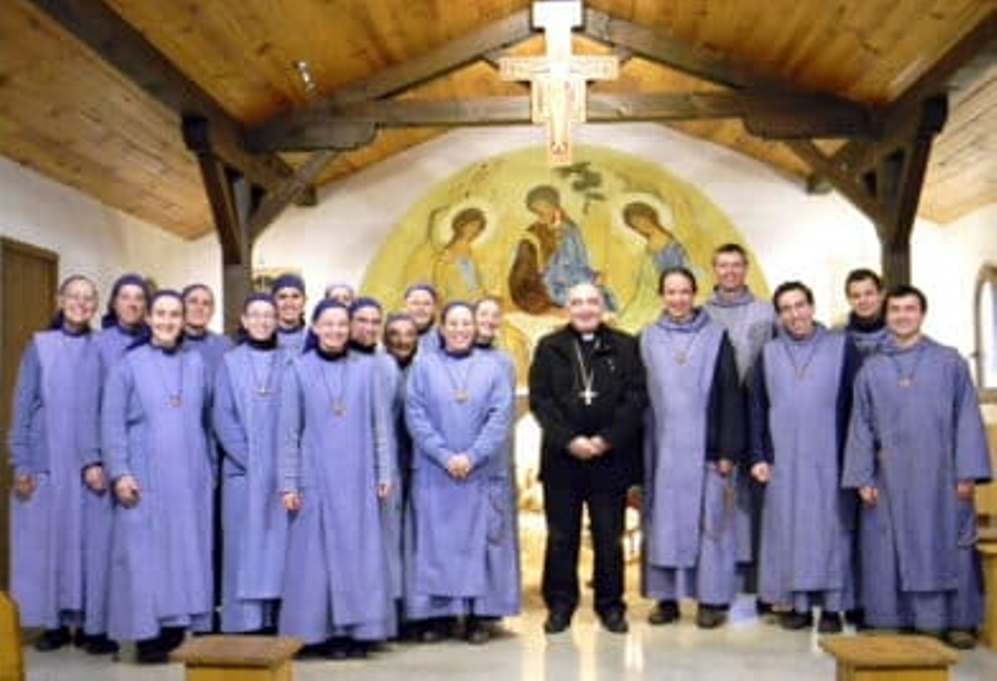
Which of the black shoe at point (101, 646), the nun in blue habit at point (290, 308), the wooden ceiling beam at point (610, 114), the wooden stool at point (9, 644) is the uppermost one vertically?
the wooden ceiling beam at point (610, 114)

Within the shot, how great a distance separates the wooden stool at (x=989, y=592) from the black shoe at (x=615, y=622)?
1.68m

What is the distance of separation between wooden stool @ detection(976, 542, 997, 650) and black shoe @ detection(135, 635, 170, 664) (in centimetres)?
379

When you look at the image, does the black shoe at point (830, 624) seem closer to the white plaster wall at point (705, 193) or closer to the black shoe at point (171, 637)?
the black shoe at point (171, 637)

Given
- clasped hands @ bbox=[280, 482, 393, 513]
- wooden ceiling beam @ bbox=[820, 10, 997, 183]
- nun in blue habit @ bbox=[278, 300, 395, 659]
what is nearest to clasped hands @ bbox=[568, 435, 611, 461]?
nun in blue habit @ bbox=[278, 300, 395, 659]

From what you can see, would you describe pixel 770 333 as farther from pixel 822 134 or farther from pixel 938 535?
pixel 822 134

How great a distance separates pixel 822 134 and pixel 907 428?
170 inches

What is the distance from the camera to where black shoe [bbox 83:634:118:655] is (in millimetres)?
6402

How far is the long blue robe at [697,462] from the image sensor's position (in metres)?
6.78

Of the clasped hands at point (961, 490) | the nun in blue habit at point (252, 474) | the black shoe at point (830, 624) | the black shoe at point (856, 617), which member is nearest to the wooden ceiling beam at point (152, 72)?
the nun in blue habit at point (252, 474)

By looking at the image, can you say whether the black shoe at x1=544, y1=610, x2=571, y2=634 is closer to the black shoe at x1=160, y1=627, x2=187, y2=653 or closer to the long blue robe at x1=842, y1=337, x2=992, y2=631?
the long blue robe at x1=842, y1=337, x2=992, y2=631

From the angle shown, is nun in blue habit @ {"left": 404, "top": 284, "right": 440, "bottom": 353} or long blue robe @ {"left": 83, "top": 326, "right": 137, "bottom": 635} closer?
long blue robe @ {"left": 83, "top": 326, "right": 137, "bottom": 635}

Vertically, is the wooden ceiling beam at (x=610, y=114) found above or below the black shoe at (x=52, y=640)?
above

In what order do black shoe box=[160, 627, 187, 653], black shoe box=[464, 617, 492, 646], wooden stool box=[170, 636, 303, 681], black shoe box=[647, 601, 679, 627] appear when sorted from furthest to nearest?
1. black shoe box=[647, 601, 679, 627]
2. black shoe box=[464, 617, 492, 646]
3. black shoe box=[160, 627, 187, 653]
4. wooden stool box=[170, 636, 303, 681]

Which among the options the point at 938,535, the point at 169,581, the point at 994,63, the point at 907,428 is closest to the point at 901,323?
the point at 907,428
